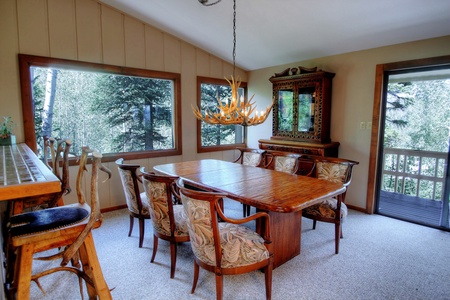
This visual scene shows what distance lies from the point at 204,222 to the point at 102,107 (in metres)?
3.02

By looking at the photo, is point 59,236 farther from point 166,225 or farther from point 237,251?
point 237,251

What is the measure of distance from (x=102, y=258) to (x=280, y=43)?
374 centimetres

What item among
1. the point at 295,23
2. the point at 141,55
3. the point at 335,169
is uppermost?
the point at 295,23

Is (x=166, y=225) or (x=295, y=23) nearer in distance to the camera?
(x=166, y=225)

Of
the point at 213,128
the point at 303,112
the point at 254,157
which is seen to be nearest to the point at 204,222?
the point at 254,157

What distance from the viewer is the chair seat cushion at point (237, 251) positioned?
1.81m

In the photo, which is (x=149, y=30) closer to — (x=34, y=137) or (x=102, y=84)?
(x=102, y=84)

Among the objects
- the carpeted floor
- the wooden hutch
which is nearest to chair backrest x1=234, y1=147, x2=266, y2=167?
the wooden hutch

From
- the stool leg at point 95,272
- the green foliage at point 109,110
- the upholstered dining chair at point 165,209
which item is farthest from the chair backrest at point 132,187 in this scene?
the green foliage at point 109,110

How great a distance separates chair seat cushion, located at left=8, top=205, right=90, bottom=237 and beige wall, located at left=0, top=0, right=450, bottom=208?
2221mm

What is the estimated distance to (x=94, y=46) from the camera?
145 inches

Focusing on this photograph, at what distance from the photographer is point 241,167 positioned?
3406 millimetres

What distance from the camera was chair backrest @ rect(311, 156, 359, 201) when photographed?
297cm

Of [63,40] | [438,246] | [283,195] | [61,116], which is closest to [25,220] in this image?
[283,195]
